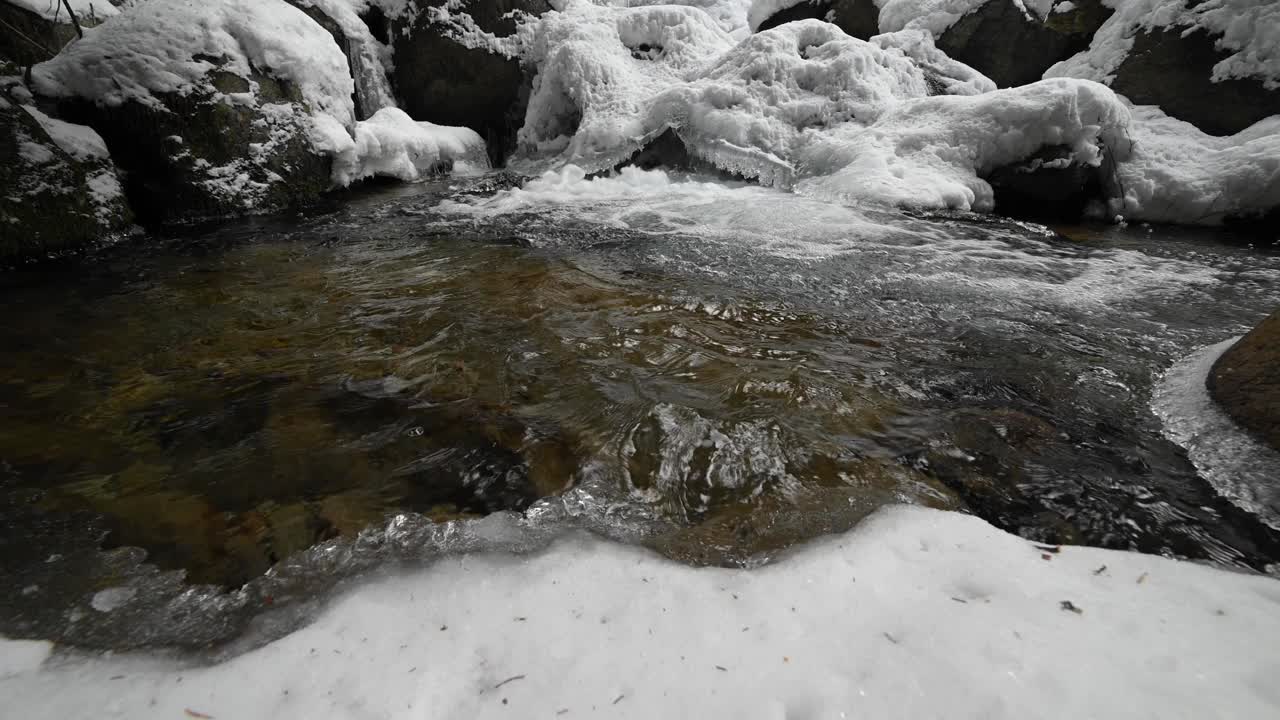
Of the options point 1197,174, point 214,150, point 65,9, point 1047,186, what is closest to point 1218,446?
point 1047,186

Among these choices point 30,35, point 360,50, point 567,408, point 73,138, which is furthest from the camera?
point 360,50

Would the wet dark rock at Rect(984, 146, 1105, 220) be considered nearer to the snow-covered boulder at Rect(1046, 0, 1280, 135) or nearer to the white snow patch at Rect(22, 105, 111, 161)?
the snow-covered boulder at Rect(1046, 0, 1280, 135)

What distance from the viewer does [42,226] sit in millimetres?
4590

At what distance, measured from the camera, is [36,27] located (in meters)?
5.73

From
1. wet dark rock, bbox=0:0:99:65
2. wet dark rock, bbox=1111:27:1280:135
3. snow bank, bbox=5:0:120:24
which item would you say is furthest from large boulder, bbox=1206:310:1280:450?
snow bank, bbox=5:0:120:24

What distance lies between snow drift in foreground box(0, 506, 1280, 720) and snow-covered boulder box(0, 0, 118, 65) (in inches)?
288

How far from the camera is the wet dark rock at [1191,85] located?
645 cm

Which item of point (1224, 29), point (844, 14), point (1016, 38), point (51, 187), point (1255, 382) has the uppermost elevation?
point (844, 14)

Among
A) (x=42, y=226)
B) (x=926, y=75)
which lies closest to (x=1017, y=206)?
(x=926, y=75)

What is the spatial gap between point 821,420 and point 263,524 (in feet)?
6.73

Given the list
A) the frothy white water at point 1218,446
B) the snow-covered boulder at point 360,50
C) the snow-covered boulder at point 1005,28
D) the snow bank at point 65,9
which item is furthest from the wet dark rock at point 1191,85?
the snow bank at point 65,9

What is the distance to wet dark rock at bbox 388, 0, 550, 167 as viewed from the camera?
10.2m

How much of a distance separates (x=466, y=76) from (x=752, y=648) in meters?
12.0

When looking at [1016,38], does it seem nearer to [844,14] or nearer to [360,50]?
[844,14]
